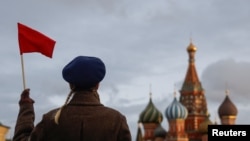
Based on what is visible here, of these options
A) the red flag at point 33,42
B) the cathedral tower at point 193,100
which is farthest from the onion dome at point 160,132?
the red flag at point 33,42

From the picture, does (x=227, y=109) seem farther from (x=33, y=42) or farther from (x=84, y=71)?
(x=84, y=71)

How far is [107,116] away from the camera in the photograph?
2850 mm

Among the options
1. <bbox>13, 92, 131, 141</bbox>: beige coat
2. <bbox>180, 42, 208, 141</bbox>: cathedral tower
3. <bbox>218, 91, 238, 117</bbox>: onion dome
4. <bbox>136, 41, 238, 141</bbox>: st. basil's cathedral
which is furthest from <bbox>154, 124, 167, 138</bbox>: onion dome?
<bbox>13, 92, 131, 141</bbox>: beige coat

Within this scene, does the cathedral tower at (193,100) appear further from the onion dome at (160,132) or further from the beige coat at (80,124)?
the beige coat at (80,124)

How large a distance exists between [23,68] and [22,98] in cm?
26

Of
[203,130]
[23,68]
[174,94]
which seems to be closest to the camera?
[23,68]

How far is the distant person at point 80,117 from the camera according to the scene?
2.79m

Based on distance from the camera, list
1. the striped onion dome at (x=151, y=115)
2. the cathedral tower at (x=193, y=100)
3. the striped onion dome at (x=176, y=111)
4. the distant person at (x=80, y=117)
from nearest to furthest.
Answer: the distant person at (x=80, y=117)
the striped onion dome at (x=176, y=111)
the cathedral tower at (x=193, y=100)
the striped onion dome at (x=151, y=115)

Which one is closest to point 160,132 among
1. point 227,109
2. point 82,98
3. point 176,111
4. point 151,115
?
point 176,111

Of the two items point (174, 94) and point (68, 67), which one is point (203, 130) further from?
point (68, 67)

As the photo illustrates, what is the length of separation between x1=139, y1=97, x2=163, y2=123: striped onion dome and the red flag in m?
56.7

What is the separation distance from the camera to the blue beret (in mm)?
2832

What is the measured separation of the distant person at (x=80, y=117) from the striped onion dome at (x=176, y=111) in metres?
52.8

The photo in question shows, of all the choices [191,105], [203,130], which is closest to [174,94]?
[191,105]
